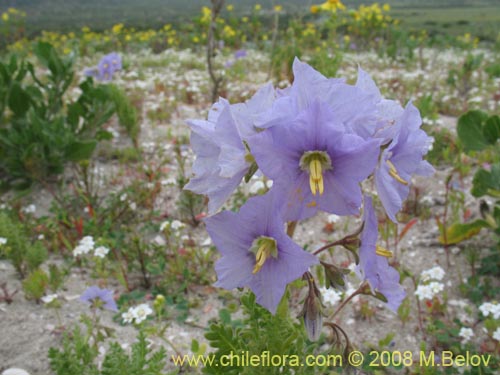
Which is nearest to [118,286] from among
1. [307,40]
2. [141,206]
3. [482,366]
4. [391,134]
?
[141,206]

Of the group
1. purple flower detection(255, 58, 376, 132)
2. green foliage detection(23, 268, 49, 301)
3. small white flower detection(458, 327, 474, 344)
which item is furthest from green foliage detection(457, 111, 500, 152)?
green foliage detection(23, 268, 49, 301)

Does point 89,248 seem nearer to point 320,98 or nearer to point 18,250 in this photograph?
point 18,250

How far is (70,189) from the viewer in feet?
13.1

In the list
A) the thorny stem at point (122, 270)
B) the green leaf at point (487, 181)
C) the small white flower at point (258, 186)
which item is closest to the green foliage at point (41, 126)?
the thorny stem at point (122, 270)

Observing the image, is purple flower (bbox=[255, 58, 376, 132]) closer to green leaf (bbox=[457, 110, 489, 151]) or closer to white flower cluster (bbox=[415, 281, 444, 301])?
white flower cluster (bbox=[415, 281, 444, 301])

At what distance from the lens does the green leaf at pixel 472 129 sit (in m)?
2.89

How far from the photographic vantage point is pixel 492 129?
280 cm

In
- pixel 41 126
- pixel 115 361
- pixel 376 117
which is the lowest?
pixel 115 361

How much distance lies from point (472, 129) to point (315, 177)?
2.30m

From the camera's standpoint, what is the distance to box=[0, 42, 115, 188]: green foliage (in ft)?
11.7

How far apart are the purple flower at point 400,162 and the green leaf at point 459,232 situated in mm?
1772

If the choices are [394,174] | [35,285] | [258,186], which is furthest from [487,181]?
[35,285]

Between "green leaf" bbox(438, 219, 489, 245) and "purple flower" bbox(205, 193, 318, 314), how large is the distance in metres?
2.10

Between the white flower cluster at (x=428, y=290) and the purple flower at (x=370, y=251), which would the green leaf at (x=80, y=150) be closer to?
the white flower cluster at (x=428, y=290)
